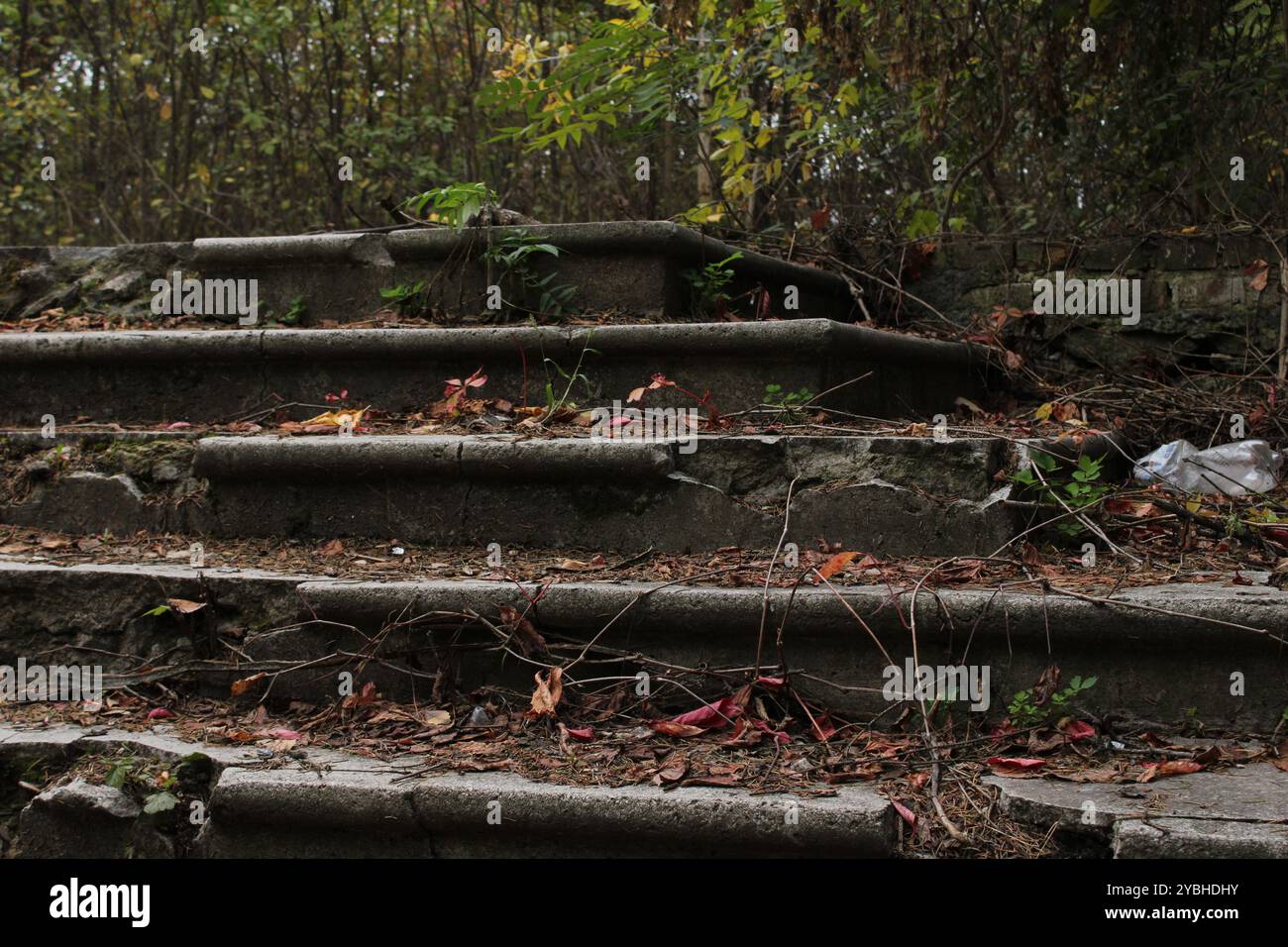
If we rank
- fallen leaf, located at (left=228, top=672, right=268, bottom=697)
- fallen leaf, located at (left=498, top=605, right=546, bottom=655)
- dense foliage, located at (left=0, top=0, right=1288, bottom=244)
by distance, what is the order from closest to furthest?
fallen leaf, located at (left=498, top=605, right=546, bottom=655) < fallen leaf, located at (left=228, top=672, right=268, bottom=697) < dense foliage, located at (left=0, top=0, right=1288, bottom=244)

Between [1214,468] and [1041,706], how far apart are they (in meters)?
1.53

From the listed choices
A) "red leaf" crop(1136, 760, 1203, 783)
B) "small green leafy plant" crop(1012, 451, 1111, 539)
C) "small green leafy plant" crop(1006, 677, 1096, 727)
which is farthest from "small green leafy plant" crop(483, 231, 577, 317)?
"red leaf" crop(1136, 760, 1203, 783)

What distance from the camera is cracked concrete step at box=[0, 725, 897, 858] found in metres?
2.01

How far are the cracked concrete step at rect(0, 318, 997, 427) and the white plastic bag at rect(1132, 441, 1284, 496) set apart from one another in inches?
28.5

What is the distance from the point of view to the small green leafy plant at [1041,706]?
2.35 meters

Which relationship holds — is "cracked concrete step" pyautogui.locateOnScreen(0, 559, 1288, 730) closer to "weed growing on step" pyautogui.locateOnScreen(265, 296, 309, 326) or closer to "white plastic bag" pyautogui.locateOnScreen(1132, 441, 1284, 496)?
"white plastic bag" pyautogui.locateOnScreen(1132, 441, 1284, 496)

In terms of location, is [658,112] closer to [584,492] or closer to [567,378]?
[567,378]

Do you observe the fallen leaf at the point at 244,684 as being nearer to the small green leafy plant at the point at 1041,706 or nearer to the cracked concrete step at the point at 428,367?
the cracked concrete step at the point at 428,367

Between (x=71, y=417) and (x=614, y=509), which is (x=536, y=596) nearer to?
(x=614, y=509)

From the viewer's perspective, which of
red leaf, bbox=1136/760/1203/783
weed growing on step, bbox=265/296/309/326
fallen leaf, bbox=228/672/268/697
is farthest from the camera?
weed growing on step, bbox=265/296/309/326

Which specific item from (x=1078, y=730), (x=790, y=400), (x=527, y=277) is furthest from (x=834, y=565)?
(x=527, y=277)

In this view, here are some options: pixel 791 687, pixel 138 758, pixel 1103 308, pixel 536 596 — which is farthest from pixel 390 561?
pixel 1103 308

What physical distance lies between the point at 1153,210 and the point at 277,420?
10.6 ft
